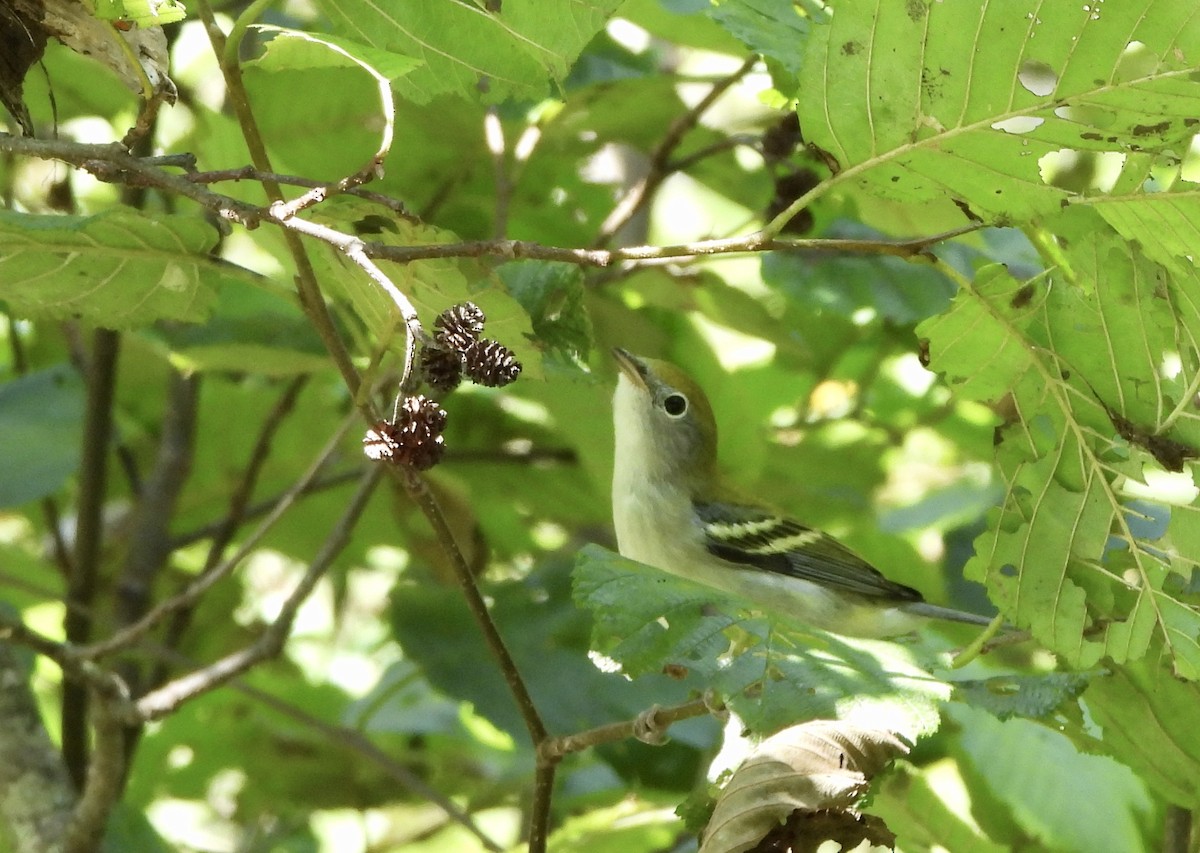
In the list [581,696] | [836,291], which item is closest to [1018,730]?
[581,696]

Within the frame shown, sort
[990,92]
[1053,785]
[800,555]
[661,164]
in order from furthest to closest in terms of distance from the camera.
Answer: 1. [800,555]
2. [661,164]
3. [1053,785]
4. [990,92]

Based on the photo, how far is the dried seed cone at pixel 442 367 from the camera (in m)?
1.22

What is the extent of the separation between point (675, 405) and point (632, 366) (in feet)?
0.56

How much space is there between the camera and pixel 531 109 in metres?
2.66

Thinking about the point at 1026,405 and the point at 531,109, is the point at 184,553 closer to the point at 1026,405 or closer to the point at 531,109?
the point at 531,109

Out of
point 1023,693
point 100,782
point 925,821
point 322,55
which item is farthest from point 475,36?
point 925,821

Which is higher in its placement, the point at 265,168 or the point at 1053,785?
the point at 265,168

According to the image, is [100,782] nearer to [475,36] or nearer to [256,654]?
[256,654]

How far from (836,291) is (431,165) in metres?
0.92

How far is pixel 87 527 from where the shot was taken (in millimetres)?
2639

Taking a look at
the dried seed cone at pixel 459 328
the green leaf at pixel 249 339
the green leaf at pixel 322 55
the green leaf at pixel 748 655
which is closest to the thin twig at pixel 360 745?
the green leaf at pixel 249 339

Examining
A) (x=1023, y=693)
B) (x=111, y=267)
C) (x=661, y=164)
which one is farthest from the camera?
(x=661, y=164)

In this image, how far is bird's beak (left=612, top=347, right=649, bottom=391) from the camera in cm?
306

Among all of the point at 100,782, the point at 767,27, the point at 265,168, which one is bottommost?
the point at 100,782
